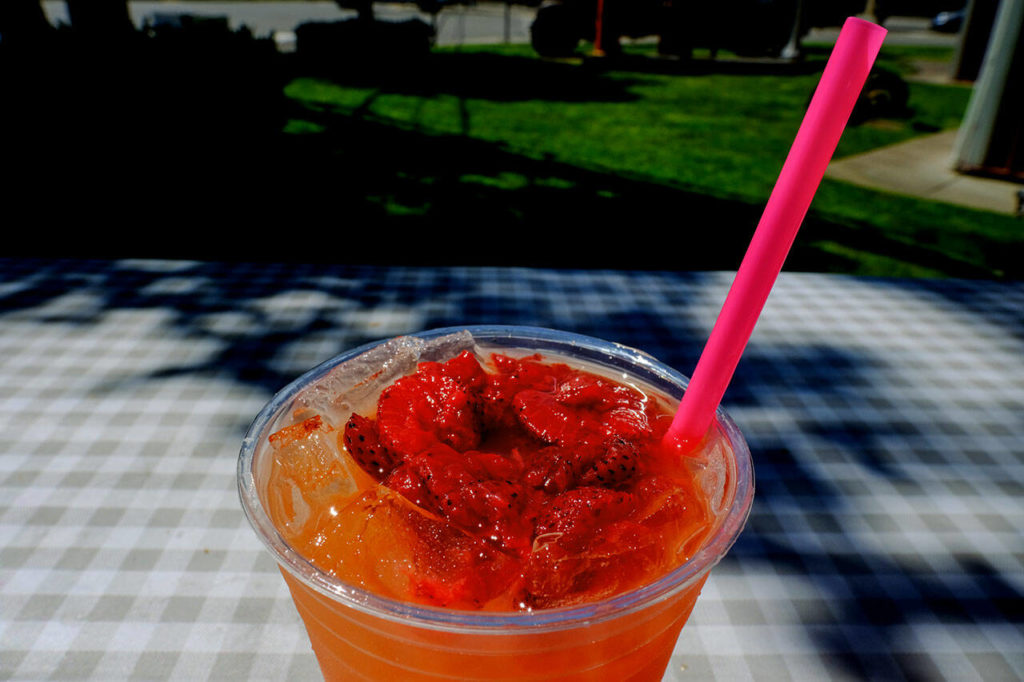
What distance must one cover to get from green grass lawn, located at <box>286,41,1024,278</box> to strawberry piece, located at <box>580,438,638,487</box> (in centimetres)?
416

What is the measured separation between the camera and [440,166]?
21.4ft

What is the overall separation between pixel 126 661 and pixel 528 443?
69 cm

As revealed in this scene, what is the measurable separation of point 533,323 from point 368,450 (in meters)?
1.11

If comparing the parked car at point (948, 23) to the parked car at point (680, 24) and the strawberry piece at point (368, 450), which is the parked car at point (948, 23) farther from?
the strawberry piece at point (368, 450)

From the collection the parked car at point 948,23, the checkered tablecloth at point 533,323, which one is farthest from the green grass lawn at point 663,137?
the parked car at point 948,23

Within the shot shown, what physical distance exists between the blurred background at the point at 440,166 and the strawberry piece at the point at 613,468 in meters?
3.89

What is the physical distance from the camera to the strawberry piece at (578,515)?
0.75m

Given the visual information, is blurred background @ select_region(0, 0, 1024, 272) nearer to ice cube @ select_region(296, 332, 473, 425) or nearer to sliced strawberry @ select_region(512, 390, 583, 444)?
ice cube @ select_region(296, 332, 473, 425)

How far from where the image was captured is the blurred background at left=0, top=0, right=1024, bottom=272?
485 centimetres

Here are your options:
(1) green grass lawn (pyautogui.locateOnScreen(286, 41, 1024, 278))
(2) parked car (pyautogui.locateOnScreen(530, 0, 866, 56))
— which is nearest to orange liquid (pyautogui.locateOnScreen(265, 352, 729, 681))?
(1) green grass lawn (pyautogui.locateOnScreen(286, 41, 1024, 278))

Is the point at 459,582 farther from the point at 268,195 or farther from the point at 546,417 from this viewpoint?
the point at 268,195

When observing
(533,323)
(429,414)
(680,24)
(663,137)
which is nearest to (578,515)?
(429,414)

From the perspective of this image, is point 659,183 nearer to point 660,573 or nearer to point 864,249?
point 864,249

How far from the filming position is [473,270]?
232 cm
